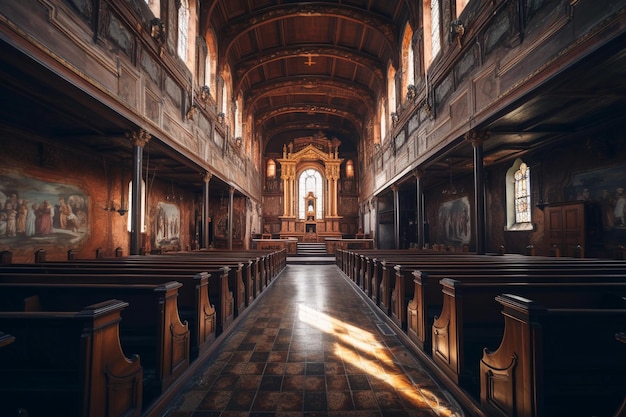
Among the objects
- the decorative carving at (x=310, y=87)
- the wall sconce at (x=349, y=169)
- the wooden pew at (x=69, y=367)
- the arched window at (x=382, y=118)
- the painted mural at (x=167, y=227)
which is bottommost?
the wooden pew at (x=69, y=367)

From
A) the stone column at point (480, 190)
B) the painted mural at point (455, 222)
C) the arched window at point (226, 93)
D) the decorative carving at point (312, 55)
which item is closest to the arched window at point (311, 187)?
the decorative carving at point (312, 55)

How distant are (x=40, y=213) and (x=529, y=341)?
9.52m

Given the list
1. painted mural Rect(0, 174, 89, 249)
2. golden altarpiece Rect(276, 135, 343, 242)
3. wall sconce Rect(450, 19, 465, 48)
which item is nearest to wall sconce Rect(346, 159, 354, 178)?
golden altarpiece Rect(276, 135, 343, 242)

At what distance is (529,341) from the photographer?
1718 mm

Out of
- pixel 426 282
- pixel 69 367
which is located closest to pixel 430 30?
pixel 426 282

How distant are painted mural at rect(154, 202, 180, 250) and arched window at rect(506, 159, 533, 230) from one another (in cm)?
1294

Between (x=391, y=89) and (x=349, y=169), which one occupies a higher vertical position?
(x=391, y=89)

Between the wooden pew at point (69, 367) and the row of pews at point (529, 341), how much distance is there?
93.0 inches

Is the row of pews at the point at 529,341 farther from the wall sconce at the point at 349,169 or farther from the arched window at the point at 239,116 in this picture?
the wall sconce at the point at 349,169

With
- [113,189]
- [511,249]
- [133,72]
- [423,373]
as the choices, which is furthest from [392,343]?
[113,189]

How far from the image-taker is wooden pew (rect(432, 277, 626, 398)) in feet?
8.10

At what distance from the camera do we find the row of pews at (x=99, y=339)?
68.1 inches

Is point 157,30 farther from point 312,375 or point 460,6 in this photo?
point 312,375

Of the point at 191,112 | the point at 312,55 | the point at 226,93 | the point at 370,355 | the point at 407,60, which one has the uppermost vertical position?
the point at 312,55
